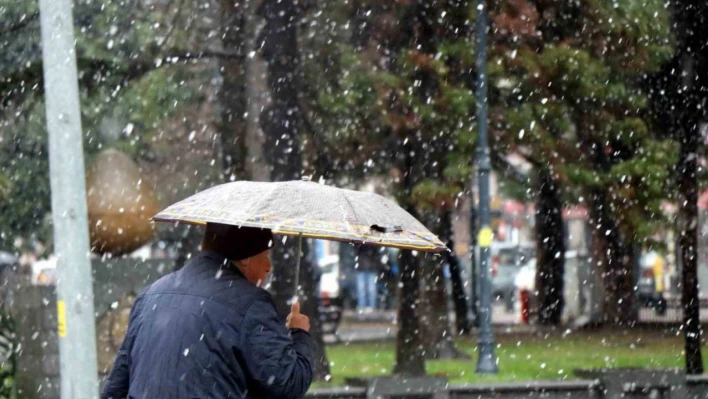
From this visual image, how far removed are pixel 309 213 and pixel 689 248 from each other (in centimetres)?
1077

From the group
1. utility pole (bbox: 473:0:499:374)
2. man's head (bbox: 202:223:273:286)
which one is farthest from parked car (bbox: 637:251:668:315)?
man's head (bbox: 202:223:273:286)

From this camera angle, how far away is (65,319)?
8.43 m

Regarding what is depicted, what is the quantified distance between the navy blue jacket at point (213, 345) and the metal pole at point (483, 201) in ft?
37.1

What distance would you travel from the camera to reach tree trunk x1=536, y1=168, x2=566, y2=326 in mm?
28125

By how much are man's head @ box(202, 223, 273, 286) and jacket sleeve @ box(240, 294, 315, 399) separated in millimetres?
153

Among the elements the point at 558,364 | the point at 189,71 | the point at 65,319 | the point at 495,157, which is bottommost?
the point at 558,364

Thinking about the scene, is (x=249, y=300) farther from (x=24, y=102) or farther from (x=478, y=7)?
(x=24, y=102)


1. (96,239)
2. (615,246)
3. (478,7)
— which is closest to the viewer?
(96,239)

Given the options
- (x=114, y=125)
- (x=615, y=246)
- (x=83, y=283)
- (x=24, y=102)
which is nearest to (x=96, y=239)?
(x=24, y=102)

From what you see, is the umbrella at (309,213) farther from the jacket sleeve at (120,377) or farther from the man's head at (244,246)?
the jacket sleeve at (120,377)

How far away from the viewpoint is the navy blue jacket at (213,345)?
371cm

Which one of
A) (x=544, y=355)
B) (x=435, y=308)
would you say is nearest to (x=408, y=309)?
(x=435, y=308)

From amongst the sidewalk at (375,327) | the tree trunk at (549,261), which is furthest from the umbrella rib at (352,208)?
the tree trunk at (549,261)

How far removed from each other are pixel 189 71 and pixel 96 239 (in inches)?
266
